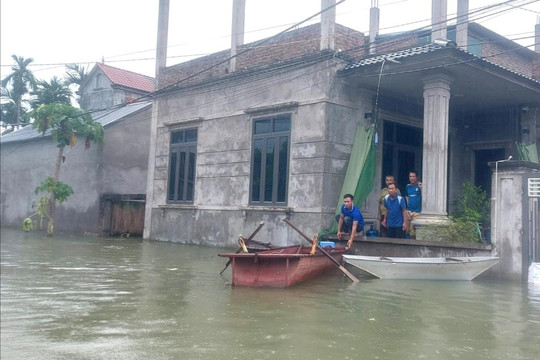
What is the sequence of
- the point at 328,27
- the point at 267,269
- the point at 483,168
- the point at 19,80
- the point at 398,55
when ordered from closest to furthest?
the point at 267,269, the point at 398,55, the point at 328,27, the point at 483,168, the point at 19,80

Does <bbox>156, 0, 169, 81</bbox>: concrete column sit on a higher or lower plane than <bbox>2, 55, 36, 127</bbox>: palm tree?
lower

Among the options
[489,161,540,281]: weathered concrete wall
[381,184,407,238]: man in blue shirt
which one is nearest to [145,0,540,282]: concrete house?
[489,161,540,281]: weathered concrete wall

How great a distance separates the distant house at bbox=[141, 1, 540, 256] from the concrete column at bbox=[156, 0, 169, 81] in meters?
0.39

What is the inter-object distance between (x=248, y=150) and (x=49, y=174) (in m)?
12.8

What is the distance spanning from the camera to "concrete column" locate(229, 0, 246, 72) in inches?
668

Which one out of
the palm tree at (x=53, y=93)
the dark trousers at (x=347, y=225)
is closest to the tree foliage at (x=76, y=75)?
the palm tree at (x=53, y=93)

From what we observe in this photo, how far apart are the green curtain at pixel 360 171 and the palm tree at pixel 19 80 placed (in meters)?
32.0

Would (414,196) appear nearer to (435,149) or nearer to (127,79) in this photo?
(435,149)

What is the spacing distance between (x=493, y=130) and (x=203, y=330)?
13.2 metres

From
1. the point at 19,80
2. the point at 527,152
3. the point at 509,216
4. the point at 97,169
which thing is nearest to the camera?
the point at 509,216

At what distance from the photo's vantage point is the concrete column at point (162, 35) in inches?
772

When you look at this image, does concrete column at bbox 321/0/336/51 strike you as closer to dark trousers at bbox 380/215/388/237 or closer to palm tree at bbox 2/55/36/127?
dark trousers at bbox 380/215/388/237

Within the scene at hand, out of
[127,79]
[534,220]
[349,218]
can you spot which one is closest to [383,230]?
[349,218]

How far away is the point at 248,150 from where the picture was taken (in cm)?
1648
